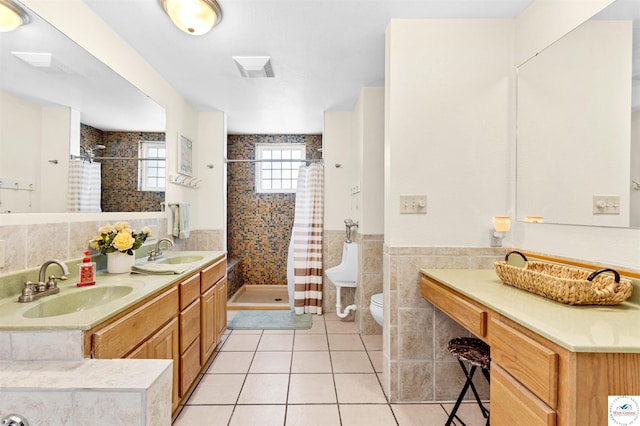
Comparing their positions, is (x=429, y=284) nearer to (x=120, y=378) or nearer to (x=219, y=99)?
(x=120, y=378)

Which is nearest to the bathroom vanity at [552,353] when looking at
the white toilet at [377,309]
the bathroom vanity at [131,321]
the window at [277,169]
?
the white toilet at [377,309]

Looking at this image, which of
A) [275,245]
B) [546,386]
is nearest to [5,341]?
[546,386]

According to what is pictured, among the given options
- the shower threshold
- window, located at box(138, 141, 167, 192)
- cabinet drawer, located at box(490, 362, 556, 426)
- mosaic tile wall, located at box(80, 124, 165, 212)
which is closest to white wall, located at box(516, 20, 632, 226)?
cabinet drawer, located at box(490, 362, 556, 426)

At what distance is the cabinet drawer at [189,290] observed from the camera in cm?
195

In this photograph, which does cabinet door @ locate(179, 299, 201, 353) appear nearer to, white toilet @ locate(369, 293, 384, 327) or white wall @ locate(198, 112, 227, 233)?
white toilet @ locate(369, 293, 384, 327)

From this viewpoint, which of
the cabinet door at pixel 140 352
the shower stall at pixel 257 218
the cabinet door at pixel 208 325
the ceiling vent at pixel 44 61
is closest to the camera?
the cabinet door at pixel 140 352

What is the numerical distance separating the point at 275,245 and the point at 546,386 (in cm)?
407

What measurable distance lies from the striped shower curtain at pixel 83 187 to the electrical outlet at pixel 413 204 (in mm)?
1917

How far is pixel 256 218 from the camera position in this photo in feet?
15.7

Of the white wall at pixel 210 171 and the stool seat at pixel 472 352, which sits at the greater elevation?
→ the white wall at pixel 210 171

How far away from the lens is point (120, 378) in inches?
37.5

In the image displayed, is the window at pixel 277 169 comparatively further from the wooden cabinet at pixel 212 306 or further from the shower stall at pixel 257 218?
the wooden cabinet at pixel 212 306

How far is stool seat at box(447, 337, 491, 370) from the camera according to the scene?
153 centimetres

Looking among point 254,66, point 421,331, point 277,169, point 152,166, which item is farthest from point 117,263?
point 277,169
